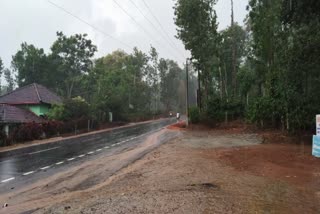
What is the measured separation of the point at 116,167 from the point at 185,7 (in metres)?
25.2

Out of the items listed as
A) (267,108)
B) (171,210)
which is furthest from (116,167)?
(267,108)

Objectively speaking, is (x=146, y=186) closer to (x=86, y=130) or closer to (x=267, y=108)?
(x=267, y=108)

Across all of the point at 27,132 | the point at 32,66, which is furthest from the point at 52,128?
the point at 32,66

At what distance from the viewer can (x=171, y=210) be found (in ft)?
22.5

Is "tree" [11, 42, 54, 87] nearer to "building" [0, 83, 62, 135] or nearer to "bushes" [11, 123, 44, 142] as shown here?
"building" [0, 83, 62, 135]

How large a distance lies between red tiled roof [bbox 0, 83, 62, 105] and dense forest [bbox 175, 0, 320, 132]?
59.1ft

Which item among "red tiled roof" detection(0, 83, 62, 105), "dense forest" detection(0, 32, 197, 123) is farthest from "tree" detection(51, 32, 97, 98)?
"red tiled roof" detection(0, 83, 62, 105)

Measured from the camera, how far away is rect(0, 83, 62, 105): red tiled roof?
40.8 m

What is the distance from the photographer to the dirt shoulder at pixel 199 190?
23.8ft

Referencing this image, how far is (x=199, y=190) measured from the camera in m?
8.48

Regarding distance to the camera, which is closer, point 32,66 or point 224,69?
point 224,69

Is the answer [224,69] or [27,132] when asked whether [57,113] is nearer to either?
[27,132]

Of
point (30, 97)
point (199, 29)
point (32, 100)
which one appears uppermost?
point (199, 29)

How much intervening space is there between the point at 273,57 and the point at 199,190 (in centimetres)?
2131
